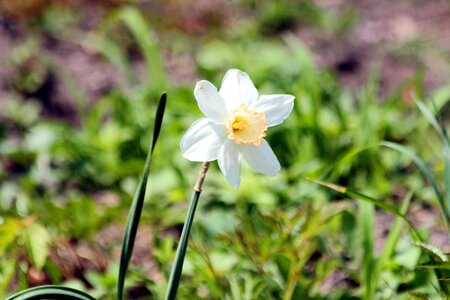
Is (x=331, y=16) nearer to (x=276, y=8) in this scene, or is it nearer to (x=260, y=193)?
(x=276, y=8)

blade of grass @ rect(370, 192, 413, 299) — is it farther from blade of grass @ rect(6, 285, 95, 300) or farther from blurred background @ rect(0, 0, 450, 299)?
blade of grass @ rect(6, 285, 95, 300)

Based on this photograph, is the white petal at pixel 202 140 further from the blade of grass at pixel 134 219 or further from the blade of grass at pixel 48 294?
the blade of grass at pixel 48 294

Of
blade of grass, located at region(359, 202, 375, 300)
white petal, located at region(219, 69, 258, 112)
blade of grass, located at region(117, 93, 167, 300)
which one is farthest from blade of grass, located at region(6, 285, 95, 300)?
blade of grass, located at region(359, 202, 375, 300)

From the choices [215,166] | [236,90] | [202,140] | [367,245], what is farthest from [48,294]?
[215,166]

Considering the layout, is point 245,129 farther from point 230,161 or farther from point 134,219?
point 134,219

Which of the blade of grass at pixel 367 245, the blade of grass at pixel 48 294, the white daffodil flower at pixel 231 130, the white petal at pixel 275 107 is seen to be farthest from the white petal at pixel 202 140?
the blade of grass at pixel 367 245

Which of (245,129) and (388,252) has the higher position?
(245,129)
